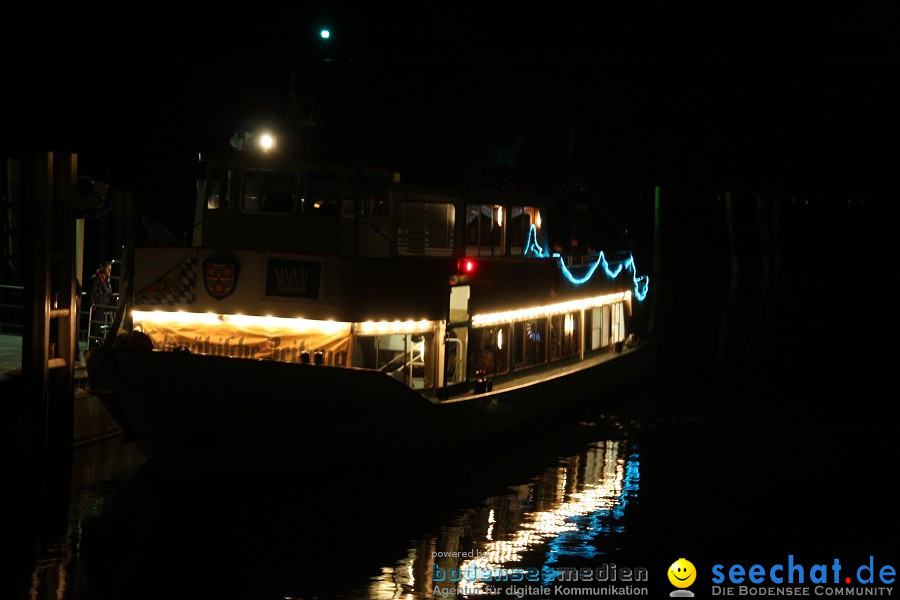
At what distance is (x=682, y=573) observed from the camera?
47.6 feet

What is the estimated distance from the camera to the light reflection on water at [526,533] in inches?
552

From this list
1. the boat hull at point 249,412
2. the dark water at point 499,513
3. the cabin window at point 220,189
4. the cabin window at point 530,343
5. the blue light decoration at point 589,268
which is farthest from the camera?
the blue light decoration at point 589,268

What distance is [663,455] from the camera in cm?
2141

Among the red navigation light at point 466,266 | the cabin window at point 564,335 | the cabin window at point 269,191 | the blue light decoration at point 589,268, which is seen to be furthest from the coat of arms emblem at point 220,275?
the cabin window at point 564,335

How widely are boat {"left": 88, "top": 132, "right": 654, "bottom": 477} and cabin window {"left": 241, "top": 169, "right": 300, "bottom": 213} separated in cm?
2

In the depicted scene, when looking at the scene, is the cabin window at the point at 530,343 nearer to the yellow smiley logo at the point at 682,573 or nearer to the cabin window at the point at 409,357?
the cabin window at the point at 409,357

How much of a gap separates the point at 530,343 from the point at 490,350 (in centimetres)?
198

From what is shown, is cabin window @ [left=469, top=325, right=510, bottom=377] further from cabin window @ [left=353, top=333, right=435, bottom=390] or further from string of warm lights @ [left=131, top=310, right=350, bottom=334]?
string of warm lights @ [left=131, top=310, right=350, bottom=334]

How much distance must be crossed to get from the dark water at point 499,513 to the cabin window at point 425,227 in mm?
3322

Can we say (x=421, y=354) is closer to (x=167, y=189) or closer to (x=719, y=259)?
(x=167, y=189)

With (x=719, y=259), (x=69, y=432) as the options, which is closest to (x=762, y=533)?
(x=69, y=432)

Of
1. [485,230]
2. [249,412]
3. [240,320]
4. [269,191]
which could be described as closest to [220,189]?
[269,191]

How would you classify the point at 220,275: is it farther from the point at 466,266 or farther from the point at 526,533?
the point at 526,533

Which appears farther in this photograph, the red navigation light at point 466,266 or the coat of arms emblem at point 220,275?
the red navigation light at point 466,266
